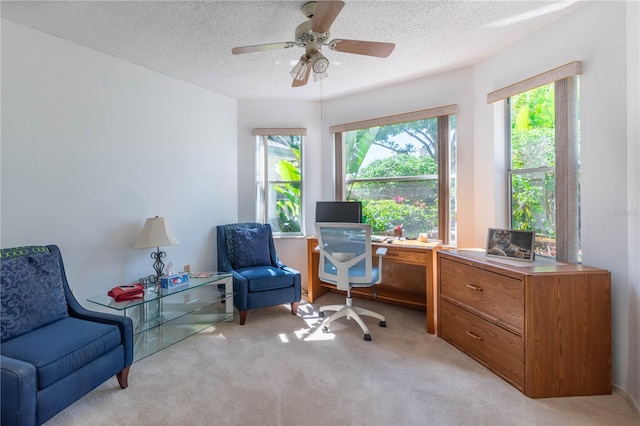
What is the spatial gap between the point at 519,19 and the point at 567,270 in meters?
1.89

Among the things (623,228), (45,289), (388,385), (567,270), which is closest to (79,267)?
(45,289)

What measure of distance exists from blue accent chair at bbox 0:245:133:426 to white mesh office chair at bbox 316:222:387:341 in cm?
170

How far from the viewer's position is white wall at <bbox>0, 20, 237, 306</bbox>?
222 cm

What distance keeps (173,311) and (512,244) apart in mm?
3192

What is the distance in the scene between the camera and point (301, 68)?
221 cm

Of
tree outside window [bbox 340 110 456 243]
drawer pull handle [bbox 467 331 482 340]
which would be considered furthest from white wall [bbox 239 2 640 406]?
drawer pull handle [bbox 467 331 482 340]

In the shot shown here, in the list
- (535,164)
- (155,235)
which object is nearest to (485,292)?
(535,164)

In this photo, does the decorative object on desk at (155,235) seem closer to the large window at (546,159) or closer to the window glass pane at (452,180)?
the window glass pane at (452,180)

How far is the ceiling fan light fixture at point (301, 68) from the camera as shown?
216cm

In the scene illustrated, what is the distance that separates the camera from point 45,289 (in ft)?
6.35

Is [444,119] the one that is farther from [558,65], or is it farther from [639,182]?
[639,182]

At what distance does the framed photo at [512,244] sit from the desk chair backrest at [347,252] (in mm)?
1018

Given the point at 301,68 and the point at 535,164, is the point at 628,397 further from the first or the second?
the point at 301,68

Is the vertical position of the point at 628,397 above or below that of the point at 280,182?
below
